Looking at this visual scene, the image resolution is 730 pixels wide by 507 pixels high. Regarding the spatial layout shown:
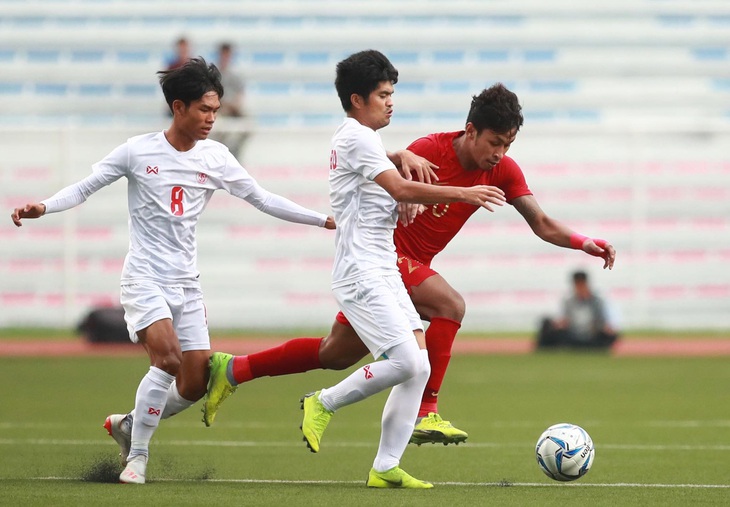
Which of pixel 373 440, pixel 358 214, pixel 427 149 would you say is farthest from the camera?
pixel 373 440

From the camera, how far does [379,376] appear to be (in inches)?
244

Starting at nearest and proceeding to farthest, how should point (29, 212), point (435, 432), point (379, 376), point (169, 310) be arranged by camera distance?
A: point (29, 212) < point (379, 376) < point (169, 310) < point (435, 432)

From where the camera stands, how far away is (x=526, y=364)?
564 inches

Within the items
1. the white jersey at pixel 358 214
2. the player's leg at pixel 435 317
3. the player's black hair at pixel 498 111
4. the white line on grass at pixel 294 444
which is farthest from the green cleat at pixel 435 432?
the white line on grass at pixel 294 444

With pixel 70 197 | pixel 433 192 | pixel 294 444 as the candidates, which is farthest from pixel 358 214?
pixel 294 444

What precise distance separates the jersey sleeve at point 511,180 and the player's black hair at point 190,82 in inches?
59.9

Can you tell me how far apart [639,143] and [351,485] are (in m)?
12.0

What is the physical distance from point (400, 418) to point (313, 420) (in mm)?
427

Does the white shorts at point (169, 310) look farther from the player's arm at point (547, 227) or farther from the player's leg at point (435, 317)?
the player's arm at point (547, 227)

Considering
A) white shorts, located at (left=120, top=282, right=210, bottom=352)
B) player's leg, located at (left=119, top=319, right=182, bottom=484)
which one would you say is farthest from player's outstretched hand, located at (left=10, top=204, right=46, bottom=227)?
player's leg, located at (left=119, top=319, right=182, bottom=484)

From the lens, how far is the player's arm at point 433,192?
5875 mm

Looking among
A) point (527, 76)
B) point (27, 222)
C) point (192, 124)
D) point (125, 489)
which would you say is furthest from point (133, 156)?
point (527, 76)

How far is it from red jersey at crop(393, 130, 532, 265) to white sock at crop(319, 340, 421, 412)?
88 cm

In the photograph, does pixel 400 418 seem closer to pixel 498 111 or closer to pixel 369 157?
pixel 369 157
